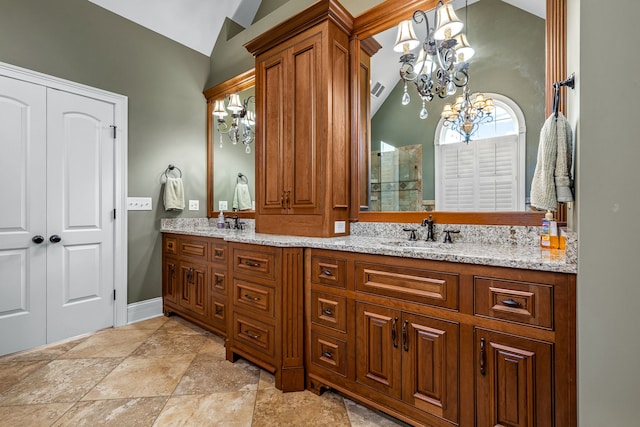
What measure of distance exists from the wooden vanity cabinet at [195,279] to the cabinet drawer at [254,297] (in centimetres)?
39

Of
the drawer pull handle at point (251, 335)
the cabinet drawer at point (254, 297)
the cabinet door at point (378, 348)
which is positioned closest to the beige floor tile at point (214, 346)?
the drawer pull handle at point (251, 335)

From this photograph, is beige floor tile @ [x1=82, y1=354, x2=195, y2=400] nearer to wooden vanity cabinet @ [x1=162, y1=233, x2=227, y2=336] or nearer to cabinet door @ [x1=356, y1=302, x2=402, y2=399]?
wooden vanity cabinet @ [x1=162, y1=233, x2=227, y2=336]

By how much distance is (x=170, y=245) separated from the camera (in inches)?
119

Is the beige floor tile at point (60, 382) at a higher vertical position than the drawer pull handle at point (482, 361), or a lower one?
lower

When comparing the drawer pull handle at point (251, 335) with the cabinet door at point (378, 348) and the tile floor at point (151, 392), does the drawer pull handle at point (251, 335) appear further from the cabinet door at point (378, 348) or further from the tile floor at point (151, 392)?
the cabinet door at point (378, 348)

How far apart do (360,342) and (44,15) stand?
344cm

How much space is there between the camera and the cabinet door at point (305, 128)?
2.14 meters

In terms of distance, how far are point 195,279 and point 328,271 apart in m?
1.57

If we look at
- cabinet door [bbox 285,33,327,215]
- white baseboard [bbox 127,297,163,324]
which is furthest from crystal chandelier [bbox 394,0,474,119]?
white baseboard [bbox 127,297,163,324]

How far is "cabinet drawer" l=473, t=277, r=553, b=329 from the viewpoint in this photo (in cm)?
108

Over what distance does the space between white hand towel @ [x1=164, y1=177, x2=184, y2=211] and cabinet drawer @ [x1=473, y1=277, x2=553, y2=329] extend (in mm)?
2876

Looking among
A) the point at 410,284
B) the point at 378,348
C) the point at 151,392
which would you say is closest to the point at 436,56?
the point at 410,284

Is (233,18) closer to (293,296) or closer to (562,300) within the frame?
(293,296)

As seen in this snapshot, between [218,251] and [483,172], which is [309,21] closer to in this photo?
[483,172]
